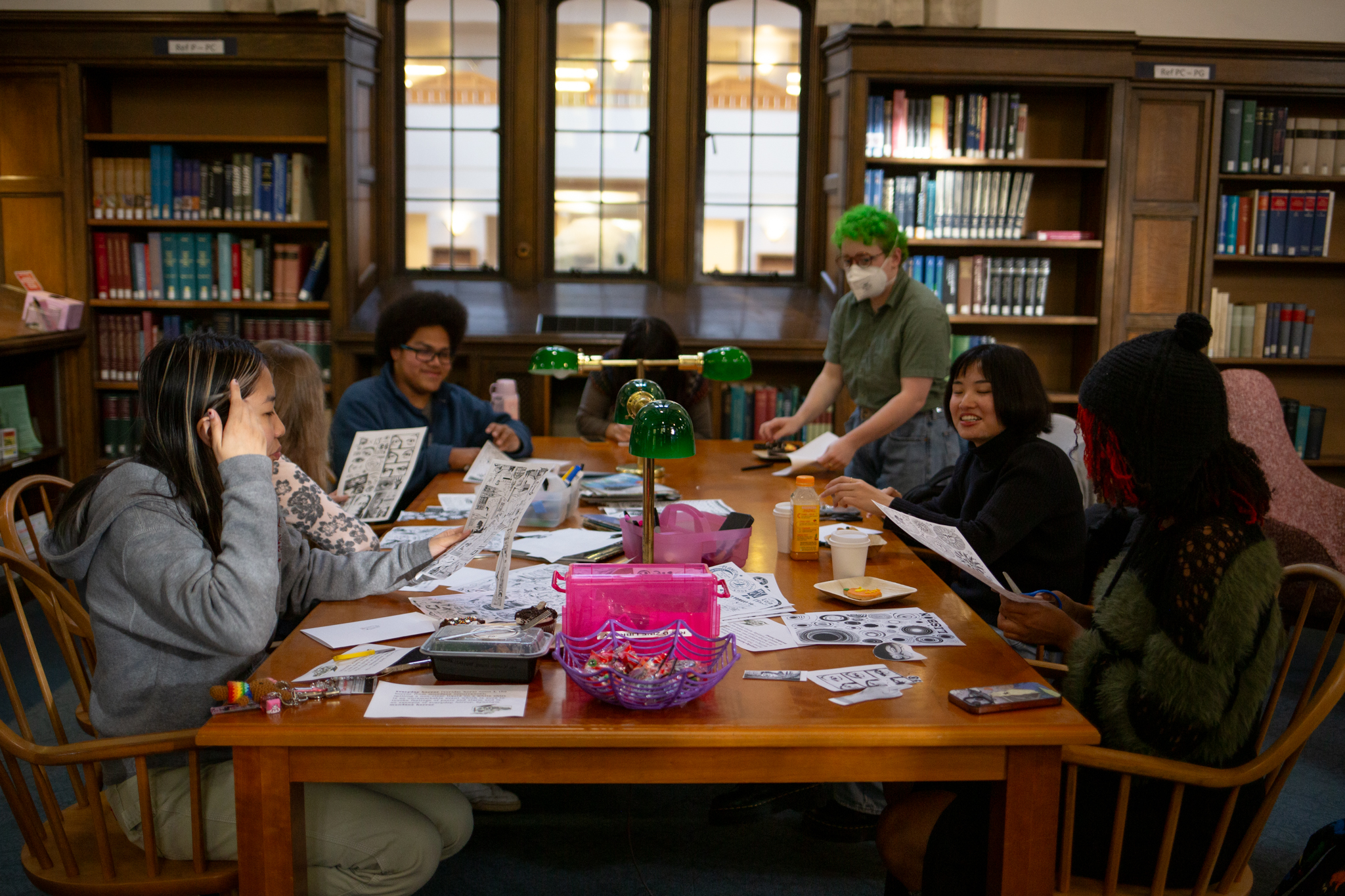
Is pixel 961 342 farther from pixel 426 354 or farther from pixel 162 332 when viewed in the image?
pixel 162 332

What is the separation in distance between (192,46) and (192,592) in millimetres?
3740

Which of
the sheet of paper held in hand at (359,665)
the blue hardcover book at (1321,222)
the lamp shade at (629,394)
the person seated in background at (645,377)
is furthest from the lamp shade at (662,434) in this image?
the blue hardcover book at (1321,222)

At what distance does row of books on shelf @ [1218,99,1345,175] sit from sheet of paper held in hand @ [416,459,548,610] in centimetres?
412

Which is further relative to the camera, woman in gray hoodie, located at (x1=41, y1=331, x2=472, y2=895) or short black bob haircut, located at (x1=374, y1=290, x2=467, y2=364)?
short black bob haircut, located at (x1=374, y1=290, x2=467, y2=364)

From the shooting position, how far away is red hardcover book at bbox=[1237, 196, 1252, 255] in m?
4.71

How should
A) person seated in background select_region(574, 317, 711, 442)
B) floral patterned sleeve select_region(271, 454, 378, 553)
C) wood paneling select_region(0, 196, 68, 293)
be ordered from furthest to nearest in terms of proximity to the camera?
wood paneling select_region(0, 196, 68, 293) → person seated in background select_region(574, 317, 711, 442) → floral patterned sleeve select_region(271, 454, 378, 553)

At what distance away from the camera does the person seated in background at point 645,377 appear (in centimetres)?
362

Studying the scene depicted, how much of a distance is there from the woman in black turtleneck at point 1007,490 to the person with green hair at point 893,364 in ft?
2.59

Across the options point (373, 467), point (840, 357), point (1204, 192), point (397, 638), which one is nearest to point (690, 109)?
point (840, 357)

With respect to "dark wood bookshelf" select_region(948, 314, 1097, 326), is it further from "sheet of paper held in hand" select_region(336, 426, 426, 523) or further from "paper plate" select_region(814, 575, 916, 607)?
"paper plate" select_region(814, 575, 916, 607)

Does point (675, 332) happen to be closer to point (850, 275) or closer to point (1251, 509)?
point (850, 275)

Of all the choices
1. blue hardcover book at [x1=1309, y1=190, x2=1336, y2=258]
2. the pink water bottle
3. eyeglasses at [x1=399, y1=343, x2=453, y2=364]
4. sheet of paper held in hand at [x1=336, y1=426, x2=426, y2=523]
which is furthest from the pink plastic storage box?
blue hardcover book at [x1=1309, y1=190, x2=1336, y2=258]

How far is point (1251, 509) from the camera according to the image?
1450mm

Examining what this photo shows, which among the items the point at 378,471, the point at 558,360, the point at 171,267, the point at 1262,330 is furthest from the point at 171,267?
the point at 1262,330
